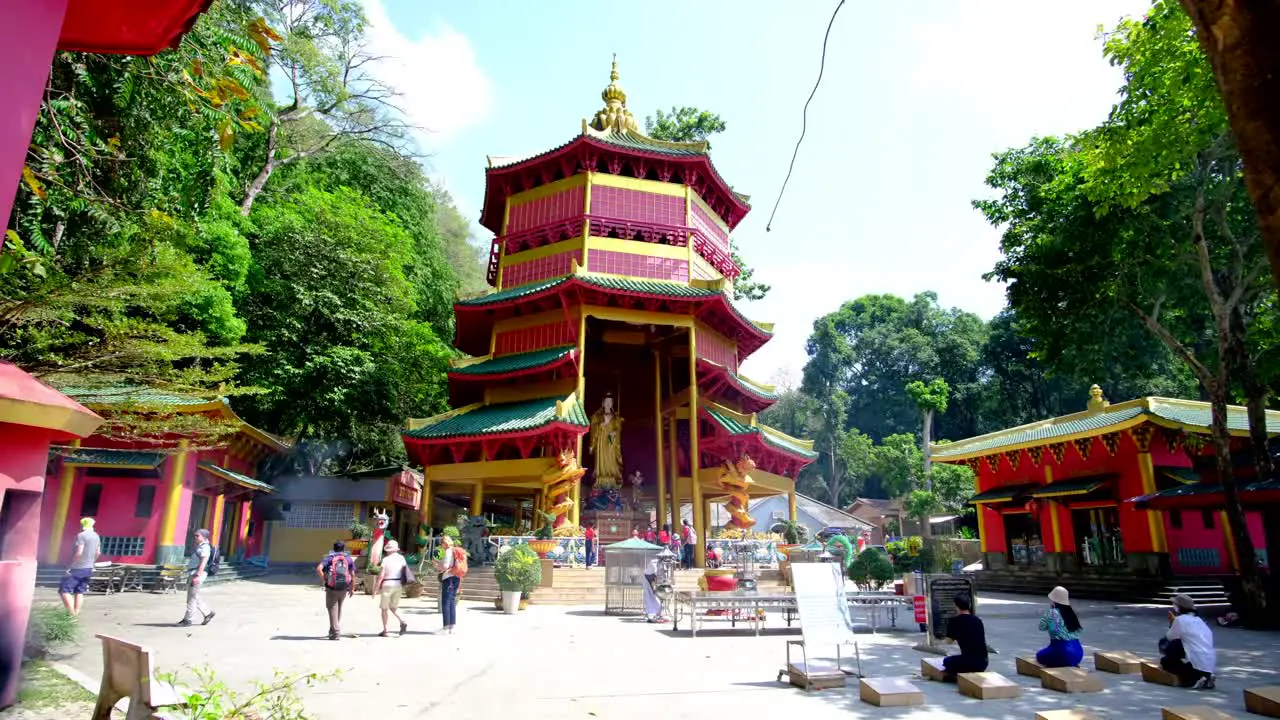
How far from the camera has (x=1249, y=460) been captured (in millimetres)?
19703

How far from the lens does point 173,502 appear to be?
788 inches

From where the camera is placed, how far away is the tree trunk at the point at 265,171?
28.9 meters

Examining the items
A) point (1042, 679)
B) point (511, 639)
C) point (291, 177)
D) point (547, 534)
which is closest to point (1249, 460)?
point (1042, 679)

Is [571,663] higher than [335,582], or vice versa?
[335,582]

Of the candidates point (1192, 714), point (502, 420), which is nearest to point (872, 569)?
point (1192, 714)

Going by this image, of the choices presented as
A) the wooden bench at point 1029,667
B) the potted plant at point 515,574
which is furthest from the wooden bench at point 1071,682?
the potted plant at point 515,574

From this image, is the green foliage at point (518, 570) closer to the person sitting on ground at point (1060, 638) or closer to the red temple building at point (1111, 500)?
the person sitting on ground at point (1060, 638)

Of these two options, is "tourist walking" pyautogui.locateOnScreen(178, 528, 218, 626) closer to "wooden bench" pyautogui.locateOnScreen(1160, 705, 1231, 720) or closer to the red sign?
"wooden bench" pyautogui.locateOnScreen(1160, 705, 1231, 720)

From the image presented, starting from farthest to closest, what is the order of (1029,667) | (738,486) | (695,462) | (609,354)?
(609,354) → (738,486) → (695,462) → (1029,667)

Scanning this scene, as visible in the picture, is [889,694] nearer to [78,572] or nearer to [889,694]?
[889,694]

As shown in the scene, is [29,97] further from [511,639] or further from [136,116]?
[511,639]

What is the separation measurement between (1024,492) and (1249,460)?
288 inches

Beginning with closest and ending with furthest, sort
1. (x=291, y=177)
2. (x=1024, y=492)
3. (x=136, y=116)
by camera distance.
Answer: (x=136, y=116) → (x=1024, y=492) → (x=291, y=177)

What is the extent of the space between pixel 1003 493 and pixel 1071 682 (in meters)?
21.7
